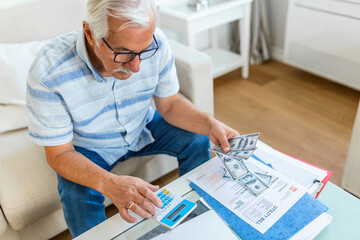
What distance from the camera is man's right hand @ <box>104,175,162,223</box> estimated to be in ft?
3.06

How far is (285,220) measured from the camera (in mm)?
887

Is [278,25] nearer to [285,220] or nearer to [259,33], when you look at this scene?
[259,33]

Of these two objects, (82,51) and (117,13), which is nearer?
(117,13)

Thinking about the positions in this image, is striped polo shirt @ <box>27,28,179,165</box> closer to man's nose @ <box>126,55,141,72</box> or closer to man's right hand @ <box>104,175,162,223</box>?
man's nose @ <box>126,55,141,72</box>

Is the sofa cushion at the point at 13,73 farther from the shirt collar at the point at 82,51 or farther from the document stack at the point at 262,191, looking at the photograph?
the document stack at the point at 262,191

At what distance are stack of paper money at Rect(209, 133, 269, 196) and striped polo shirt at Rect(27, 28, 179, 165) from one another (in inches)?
14.3

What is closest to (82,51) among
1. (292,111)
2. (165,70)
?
(165,70)

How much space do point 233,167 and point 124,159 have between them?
505mm

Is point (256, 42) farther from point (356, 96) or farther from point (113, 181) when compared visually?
point (113, 181)

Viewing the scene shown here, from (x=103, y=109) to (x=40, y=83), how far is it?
233mm

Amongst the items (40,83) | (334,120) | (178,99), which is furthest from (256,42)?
(40,83)

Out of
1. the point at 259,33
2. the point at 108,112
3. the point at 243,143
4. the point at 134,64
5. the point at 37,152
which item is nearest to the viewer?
the point at 134,64

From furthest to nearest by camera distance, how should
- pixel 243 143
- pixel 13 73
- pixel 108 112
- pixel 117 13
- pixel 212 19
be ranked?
1. pixel 212 19
2. pixel 13 73
3. pixel 108 112
4. pixel 243 143
5. pixel 117 13

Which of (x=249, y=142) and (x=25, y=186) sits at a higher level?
(x=249, y=142)
